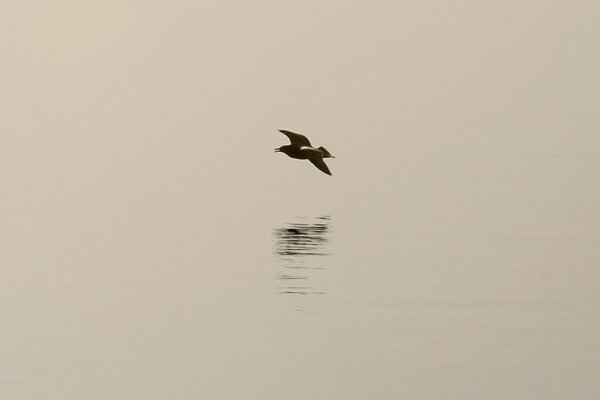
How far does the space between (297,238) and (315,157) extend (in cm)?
344

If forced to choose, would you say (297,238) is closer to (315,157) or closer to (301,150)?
(315,157)

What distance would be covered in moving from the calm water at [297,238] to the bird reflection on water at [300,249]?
0.06 meters

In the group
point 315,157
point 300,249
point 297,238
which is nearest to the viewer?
point 300,249

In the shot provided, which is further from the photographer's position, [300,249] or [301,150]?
[301,150]

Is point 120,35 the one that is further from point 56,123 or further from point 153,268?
point 153,268

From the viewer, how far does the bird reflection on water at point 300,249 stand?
2637 cm

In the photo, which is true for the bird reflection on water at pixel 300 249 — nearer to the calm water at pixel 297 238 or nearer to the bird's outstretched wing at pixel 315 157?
the calm water at pixel 297 238

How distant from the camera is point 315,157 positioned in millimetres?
33656

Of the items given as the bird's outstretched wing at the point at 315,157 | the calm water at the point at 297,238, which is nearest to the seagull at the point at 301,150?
the bird's outstretched wing at the point at 315,157

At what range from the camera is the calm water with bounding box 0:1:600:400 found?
21938mm

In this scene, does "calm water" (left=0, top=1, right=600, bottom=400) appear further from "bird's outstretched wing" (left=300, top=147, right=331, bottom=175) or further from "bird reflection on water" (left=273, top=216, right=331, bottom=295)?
"bird's outstretched wing" (left=300, top=147, right=331, bottom=175)

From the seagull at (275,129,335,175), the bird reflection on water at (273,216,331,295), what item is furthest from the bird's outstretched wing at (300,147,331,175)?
the bird reflection on water at (273,216,331,295)

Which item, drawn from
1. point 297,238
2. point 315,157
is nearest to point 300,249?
point 297,238

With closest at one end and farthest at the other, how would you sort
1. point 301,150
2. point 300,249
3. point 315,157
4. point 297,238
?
1. point 300,249
2. point 297,238
3. point 315,157
4. point 301,150
